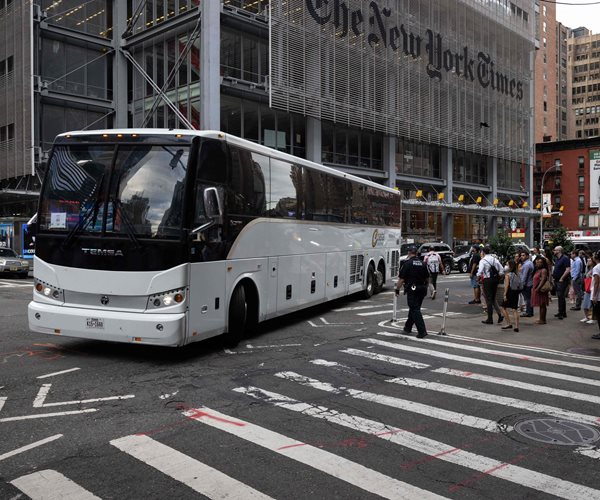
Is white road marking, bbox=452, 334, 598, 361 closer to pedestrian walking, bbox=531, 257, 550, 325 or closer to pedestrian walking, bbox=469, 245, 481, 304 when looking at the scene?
pedestrian walking, bbox=531, 257, 550, 325

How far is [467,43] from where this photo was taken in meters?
50.2

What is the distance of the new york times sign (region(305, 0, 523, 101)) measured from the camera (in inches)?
1453

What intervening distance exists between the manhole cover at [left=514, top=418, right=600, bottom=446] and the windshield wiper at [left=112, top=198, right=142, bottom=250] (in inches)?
220

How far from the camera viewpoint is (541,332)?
1288 centimetres

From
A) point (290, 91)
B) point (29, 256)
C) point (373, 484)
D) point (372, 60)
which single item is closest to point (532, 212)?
point (372, 60)

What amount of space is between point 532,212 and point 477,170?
30.1ft

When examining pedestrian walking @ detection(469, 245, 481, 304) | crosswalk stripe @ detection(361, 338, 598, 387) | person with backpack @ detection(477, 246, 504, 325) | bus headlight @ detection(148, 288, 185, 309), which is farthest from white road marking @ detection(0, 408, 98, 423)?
pedestrian walking @ detection(469, 245, 481, 304)

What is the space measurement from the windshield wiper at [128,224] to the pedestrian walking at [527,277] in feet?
32.8

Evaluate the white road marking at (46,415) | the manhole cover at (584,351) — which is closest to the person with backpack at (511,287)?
the manhole cover at (584,351)

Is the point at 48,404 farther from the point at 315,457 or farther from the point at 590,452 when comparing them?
the point at 590,452

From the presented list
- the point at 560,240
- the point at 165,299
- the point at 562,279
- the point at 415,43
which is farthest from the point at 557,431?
the point at 415,43

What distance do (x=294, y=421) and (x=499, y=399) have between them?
279cm

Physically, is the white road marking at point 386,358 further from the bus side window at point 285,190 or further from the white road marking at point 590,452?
the white road marking at point 590,452

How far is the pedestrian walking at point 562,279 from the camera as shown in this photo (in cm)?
1517
